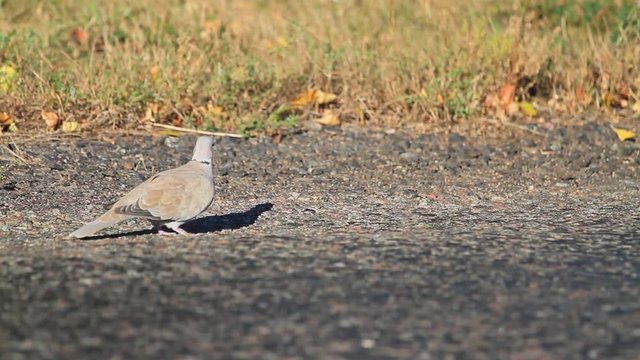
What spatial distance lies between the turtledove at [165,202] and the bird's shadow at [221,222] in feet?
0.66

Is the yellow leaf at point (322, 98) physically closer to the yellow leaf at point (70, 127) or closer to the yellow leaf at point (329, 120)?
the yellow leaf at point (329, 120)

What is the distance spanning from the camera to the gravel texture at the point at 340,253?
4375 millimetres

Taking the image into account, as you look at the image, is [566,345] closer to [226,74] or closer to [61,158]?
[61,158]

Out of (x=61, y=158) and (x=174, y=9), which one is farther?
(x=174, y=9)

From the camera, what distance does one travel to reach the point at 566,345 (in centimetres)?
430

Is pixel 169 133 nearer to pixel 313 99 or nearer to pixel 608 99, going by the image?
pixel 313 99

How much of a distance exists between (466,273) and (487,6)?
5.99 m

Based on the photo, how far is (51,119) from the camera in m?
8.33

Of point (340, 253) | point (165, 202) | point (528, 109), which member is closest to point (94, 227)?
point (165, 202)

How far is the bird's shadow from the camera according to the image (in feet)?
21.0

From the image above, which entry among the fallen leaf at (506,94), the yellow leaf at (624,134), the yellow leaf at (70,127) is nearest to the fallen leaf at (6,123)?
the yellow leaf at (70,127)

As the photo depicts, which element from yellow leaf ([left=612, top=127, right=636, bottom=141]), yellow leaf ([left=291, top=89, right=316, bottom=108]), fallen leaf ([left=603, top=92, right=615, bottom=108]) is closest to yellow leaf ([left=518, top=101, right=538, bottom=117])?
fallen leaf ([left=603, top=92, right=615, bottom=108])

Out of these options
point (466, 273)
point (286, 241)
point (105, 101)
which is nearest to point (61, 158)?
point (105, 101)

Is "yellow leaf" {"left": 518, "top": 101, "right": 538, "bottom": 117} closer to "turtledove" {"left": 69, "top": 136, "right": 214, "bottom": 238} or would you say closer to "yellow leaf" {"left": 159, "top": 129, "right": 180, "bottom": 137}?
"yellow leaf" {"left": 159, "top": 129, "right": 180, "bottom": 137}
